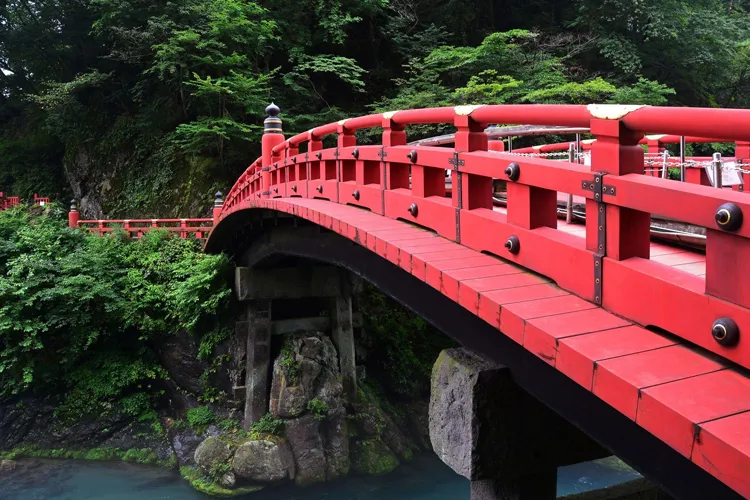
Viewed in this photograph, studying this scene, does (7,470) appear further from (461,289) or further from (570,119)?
(570,119)

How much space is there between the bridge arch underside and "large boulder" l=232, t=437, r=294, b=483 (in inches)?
172

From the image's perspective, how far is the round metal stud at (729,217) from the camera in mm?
2113

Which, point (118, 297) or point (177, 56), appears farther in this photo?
point (177, 56)

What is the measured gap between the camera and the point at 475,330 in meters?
3.90

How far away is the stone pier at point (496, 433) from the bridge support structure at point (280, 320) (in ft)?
27.8

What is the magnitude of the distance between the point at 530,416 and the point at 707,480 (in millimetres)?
1393

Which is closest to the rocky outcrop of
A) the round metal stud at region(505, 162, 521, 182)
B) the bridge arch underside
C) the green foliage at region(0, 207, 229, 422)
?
the green foliage at region(0, 207, 229, 422)

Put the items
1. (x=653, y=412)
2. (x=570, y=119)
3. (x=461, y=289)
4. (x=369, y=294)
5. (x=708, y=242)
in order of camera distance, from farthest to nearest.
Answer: (x=369, y=294), (x=461, y=289), (x=570, y=119), (x=708, y=242), (x=653, y=412)

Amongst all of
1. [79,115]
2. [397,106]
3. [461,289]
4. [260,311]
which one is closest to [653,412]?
[461,289]

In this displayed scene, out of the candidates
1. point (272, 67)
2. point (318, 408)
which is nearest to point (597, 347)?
point (318, 408)

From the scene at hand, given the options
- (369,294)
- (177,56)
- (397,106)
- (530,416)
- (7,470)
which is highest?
(177,56)

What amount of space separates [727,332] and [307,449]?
10.6 meters

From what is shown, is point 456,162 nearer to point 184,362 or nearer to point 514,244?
point 514,244

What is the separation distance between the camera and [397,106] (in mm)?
15336
